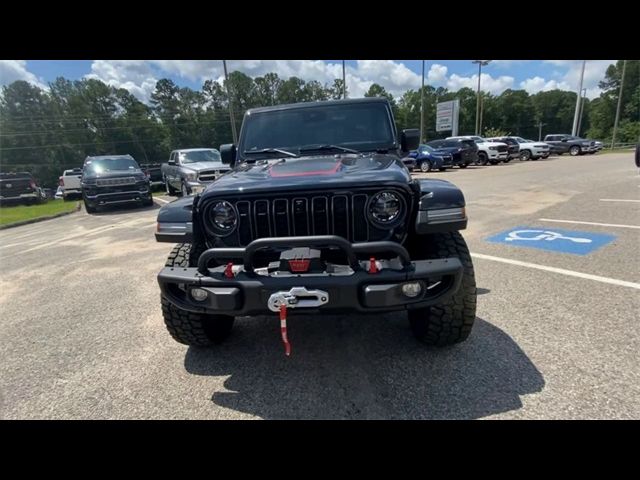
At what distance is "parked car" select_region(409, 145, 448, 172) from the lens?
19.3 metres

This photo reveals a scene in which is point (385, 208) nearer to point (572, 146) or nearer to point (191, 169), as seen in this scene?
point (191, 169)

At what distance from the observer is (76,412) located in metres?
2.23

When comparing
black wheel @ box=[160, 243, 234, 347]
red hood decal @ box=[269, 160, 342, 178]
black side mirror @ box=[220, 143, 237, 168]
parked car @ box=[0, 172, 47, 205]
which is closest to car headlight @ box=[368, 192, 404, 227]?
red hood decal @ box=[269, 160, 342, 178]

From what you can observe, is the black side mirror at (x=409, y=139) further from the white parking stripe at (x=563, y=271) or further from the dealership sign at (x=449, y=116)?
the dealership sign at (x=449, y=116)

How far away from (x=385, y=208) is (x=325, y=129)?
5.01ft

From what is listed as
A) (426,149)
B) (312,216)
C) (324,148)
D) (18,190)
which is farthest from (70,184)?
(312,216)

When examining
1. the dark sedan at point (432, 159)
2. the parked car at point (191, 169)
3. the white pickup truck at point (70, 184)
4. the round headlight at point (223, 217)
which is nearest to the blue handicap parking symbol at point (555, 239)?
the round headlight at point (223, 217)

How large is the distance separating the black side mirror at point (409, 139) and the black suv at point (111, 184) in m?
10.5

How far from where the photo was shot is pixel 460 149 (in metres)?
20.0

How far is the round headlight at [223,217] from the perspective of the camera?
2.36m

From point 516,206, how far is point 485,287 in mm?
5310

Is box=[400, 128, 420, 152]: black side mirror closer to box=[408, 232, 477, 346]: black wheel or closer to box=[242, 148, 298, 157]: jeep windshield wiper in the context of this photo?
box=[242, 148, 298, 157]: jeep windshield wiper
